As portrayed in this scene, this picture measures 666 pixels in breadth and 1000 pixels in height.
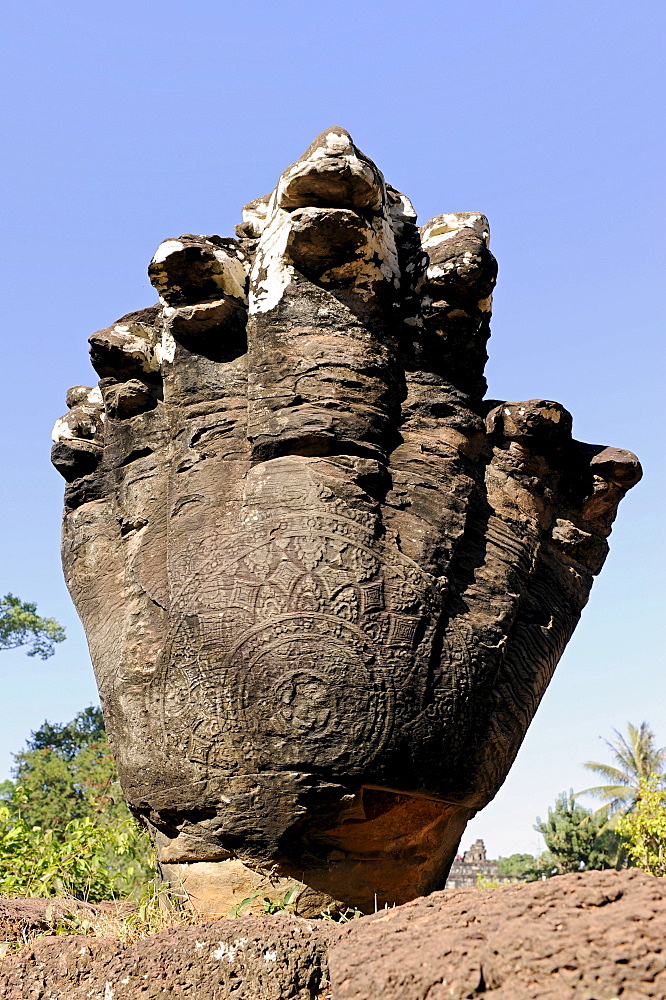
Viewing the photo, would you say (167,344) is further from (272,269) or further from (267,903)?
(267,903)

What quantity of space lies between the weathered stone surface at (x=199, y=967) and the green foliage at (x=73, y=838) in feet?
5.39

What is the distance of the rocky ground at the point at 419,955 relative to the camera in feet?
6.55

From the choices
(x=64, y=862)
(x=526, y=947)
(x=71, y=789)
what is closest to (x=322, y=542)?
(x=526, y=947)

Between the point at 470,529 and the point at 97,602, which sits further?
the point at 97,602

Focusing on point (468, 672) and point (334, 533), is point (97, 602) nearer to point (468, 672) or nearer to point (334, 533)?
point (334, 533)

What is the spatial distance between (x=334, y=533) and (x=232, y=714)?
842 mm

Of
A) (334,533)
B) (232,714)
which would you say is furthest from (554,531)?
(232,714)

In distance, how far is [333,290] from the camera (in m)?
4.39

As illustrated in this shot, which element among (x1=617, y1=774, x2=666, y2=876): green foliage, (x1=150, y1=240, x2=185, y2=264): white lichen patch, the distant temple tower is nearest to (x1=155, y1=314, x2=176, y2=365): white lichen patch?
(x1=150, y1=240, x2=185, y2=264): white lichen patch

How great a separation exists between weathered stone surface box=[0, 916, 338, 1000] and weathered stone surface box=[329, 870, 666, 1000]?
44 cm

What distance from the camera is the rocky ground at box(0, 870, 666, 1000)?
2.00 m

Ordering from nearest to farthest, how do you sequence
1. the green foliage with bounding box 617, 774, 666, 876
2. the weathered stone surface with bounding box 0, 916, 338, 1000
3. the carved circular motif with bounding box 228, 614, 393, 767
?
the weathered stone surface with bounding box 0, 916, 338, 1000 → the carved circular motif with bounding box 228, 614, 393, 767 → the green foliage with bounding box 617, 774, 666, 876

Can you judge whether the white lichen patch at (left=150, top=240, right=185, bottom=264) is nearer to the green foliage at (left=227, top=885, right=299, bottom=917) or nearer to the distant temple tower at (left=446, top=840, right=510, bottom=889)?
the green foliage at (left=227, top=885, right=299, bottom=917)

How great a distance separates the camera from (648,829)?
9820 millimetres
